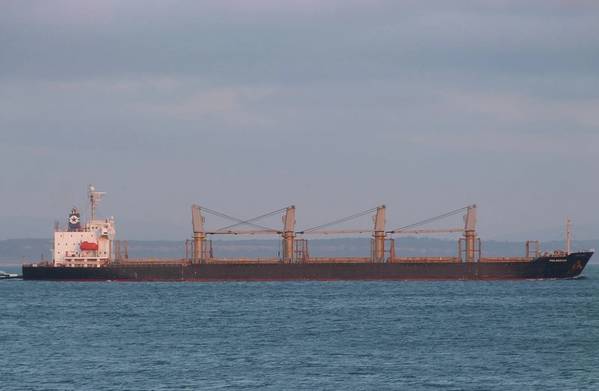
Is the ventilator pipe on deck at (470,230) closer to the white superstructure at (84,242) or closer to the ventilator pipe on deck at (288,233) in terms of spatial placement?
the ventilator pipe on deck at (288,233)

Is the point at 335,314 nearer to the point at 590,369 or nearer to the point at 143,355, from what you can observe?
the point at 143,355

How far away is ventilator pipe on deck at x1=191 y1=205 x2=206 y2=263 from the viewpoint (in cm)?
12662

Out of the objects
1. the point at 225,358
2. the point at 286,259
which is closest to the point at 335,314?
the point at 225,358

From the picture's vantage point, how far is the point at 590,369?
4584 cm

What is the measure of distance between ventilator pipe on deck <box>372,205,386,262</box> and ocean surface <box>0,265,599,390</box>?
30676 mm

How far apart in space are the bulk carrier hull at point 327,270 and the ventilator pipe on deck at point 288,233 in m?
7.54

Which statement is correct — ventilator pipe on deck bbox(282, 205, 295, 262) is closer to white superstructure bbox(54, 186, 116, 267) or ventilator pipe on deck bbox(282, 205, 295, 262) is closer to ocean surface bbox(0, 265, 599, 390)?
white superstructure bbox(54, 186, 116, 267)

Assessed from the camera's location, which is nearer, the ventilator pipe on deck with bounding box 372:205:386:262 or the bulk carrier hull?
the bulk carrier hull

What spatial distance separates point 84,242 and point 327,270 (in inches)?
1036

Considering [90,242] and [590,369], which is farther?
[90,242]

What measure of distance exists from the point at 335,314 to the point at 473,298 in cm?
1996

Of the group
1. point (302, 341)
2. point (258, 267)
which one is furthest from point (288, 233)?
point (302, 341)

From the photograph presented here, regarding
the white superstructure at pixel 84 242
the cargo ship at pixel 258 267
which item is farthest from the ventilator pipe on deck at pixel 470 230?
the white superstructure at pixel 84 242

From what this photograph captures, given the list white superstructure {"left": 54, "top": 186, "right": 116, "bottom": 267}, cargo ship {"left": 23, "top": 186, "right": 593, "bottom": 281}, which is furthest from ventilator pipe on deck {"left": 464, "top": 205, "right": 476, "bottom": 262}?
white superstructure {"left": 54, "top": 186, "right": 116, "bottom": 267}
